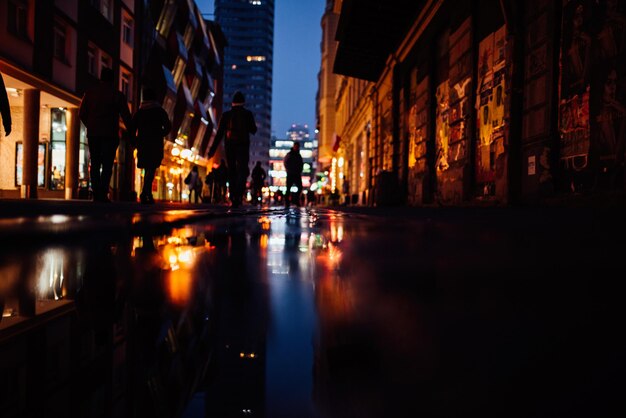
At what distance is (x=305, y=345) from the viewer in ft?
1.63

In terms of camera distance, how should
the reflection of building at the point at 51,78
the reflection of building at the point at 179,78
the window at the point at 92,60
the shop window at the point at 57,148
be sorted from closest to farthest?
the reflection of building at the point at 51,78, the shop window at the point at 57,148, the window at the point at 92,60, the reflection of building at the point at 179,78

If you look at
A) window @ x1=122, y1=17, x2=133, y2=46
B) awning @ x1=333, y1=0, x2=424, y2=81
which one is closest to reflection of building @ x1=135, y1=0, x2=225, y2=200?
window @ x1=122, y1=17, x2=133, y2=46

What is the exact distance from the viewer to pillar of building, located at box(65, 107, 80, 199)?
16.6 metres

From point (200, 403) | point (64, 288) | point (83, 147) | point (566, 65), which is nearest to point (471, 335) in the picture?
point (200, 403)

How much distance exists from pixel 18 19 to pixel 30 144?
3.82 metres

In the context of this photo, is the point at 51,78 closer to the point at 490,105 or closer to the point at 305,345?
the point at 490,105

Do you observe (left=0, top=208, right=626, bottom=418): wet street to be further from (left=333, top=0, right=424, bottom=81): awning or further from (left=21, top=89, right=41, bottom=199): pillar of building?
(left=21, top=89, right=41, bottom=199): pillar of building

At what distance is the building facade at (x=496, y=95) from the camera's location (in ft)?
19.8

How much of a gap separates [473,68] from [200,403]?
36.3ft

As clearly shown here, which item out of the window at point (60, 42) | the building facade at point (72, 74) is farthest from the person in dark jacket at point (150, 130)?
the window at point (60, 42)

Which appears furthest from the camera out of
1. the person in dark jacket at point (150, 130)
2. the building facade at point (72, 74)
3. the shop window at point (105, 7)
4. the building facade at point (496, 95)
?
the shop window at point (105, 7)

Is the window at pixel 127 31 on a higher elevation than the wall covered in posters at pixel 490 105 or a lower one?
higher

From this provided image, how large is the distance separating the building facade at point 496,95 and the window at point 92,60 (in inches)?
411

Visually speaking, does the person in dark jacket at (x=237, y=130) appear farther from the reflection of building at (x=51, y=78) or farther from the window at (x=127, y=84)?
the window at (x=127, y=84)
